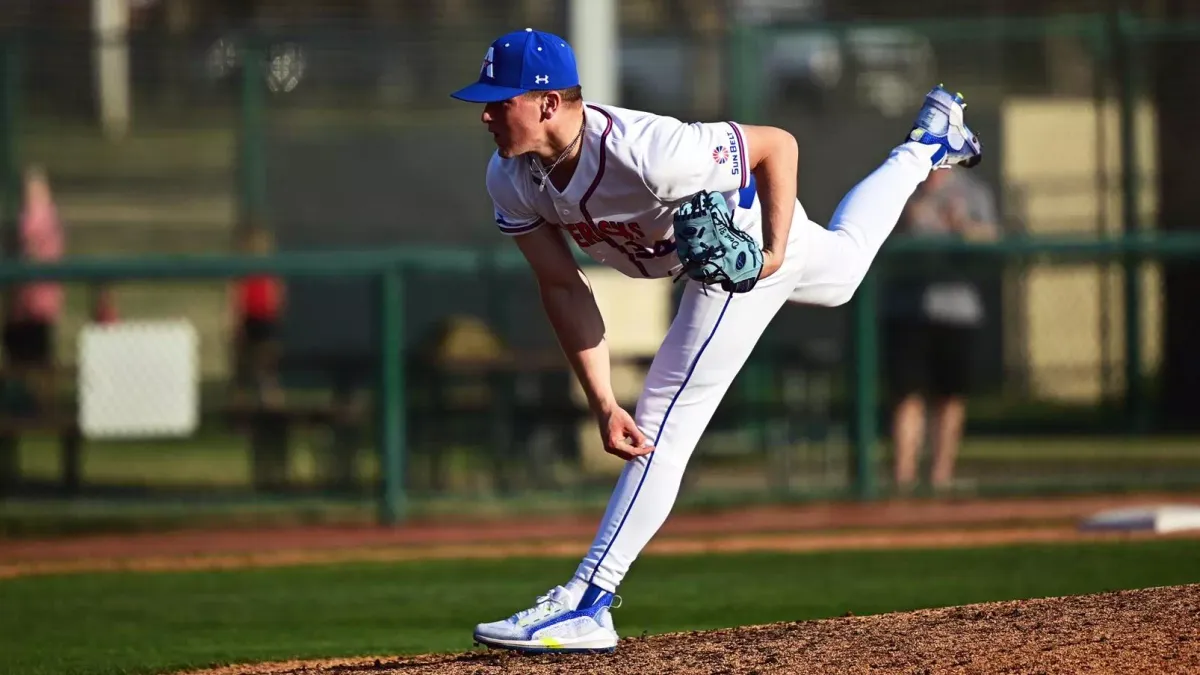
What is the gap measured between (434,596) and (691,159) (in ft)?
10.2

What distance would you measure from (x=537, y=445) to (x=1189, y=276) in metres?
6.05

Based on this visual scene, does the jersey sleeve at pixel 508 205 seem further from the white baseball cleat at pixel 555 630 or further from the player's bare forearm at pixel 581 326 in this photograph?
the white baseball cleat at pixel 555 630

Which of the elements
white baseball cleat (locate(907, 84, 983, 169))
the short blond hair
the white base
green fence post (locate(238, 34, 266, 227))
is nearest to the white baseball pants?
the short blond hair

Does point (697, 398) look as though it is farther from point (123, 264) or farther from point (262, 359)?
point (262, 359)

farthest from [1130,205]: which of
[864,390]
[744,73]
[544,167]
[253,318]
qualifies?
[544,167]

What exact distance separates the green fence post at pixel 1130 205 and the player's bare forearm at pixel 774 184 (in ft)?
28.8

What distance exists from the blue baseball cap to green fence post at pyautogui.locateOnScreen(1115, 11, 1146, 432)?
925cm

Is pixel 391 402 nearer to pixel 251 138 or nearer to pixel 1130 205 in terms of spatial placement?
pixel 1130 205

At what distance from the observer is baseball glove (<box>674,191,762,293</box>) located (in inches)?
177

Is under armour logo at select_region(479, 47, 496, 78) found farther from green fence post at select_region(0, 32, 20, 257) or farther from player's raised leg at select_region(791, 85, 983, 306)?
green fence post at select_region(0, 32, 20, 257)

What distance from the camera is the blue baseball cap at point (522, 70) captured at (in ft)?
15.2

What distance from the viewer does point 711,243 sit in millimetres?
4504

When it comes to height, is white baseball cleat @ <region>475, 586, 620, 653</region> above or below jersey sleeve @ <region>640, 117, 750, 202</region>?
below

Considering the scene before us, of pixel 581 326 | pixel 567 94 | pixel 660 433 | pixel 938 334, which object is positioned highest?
pixel 567 94
